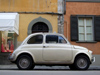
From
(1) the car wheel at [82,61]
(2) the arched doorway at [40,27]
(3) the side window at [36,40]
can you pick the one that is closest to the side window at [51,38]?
(3) the side window at [36,40]

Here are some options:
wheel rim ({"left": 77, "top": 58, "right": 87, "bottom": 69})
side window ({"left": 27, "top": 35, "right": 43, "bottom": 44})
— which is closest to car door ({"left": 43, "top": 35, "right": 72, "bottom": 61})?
side window ({"left": 27, "top": 35, "right": 43, "bottom": 44})

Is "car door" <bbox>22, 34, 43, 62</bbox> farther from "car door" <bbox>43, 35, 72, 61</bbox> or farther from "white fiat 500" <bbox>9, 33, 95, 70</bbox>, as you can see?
"car door" <bbox>43, 35, 72, 61</bbox>

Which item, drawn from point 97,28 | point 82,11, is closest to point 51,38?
point 82,11

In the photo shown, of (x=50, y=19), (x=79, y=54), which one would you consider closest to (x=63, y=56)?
(x=79, y=54)

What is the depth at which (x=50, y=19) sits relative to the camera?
592 inches

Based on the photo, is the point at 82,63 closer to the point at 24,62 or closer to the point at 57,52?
the point at 57,52

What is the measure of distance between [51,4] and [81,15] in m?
2.35

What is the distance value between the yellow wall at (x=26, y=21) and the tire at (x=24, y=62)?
18.3 ft

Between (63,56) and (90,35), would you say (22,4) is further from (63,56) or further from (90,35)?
(63,56)

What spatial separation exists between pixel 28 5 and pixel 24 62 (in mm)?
6684

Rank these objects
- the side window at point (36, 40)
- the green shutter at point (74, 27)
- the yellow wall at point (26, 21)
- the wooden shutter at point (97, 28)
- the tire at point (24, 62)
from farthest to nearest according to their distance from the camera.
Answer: the wooden shutter at point (97, 28) → the green shutter at point (74, 27) → the yellow wall at point (26, 21) → the side window at point (36, 40) → the tire at point (24, 62)

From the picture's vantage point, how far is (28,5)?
589 inches

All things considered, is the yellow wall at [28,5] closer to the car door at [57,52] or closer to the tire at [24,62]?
the car door at [57,52]

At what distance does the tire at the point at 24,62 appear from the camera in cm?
920
